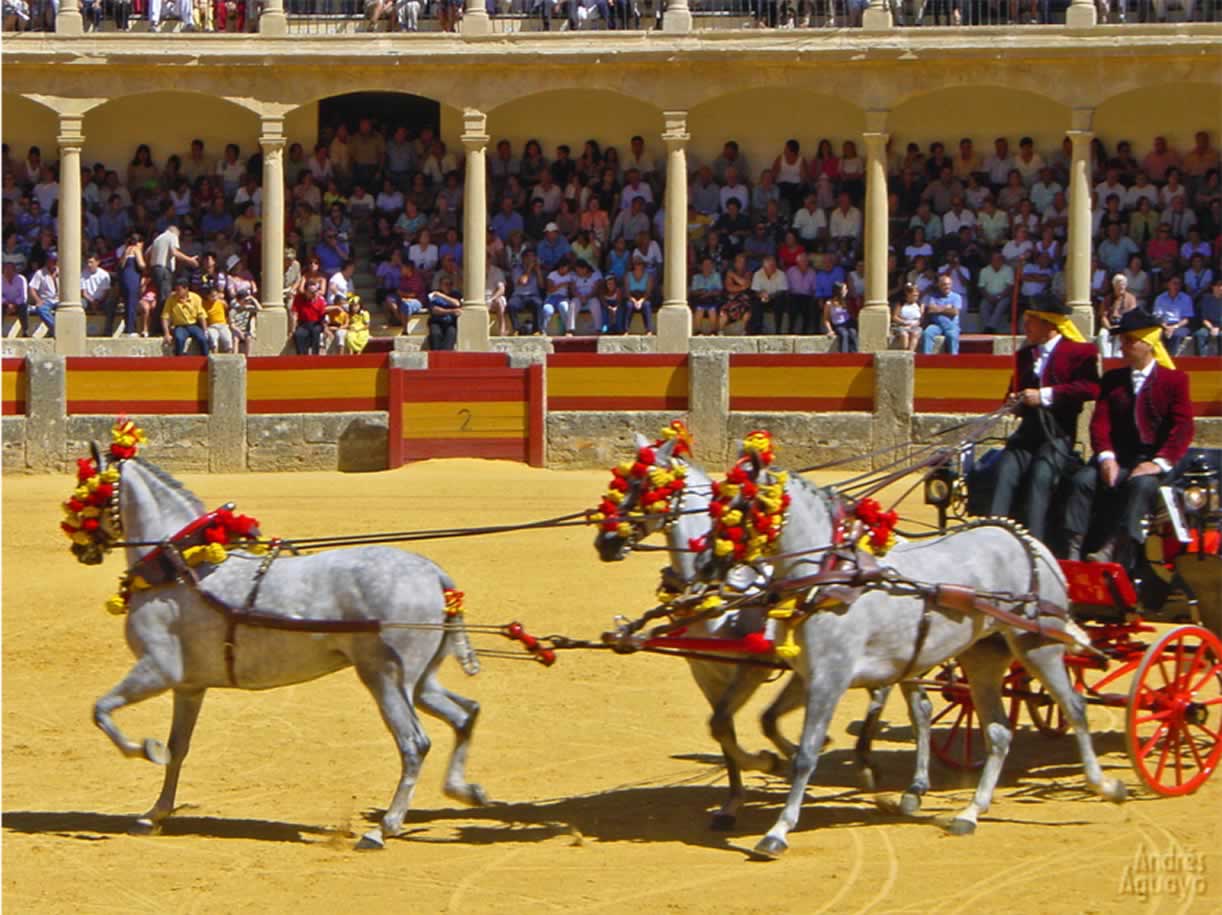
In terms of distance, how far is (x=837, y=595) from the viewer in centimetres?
992

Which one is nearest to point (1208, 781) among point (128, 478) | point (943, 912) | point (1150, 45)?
point (943, 912)

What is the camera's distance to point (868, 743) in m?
11.1

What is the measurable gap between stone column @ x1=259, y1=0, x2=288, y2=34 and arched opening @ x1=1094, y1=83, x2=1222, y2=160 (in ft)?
31.7

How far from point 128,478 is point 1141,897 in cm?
460

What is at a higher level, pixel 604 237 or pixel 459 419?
pixel 604 237

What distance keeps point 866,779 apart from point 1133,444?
2029 millimetres

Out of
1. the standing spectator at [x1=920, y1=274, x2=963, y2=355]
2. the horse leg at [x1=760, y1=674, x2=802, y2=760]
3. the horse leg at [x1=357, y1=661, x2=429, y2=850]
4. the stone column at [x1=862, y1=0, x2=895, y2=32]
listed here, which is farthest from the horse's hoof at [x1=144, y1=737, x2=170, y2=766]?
the stone column at [x1=862, y1=0, x2=895, y2=32]

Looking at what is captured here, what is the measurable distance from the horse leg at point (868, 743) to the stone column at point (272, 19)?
18543 mm

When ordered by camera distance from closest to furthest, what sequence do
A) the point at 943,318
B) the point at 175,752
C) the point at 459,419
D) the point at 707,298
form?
the point at 175,752
the point at 459,419
the point at 943,318
the point at 707,298

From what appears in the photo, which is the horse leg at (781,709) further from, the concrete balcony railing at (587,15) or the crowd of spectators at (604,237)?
the concrete balcony railing at (587,15)

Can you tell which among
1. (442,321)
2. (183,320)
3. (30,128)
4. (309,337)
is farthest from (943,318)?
(30,128)

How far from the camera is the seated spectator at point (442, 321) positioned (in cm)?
2611

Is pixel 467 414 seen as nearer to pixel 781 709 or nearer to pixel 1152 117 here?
pixel 1152 117

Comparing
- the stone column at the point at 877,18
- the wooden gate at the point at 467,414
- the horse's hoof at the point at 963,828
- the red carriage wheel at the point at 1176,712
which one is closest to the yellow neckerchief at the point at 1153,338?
the red carriage wheel at the point at 1176,712
